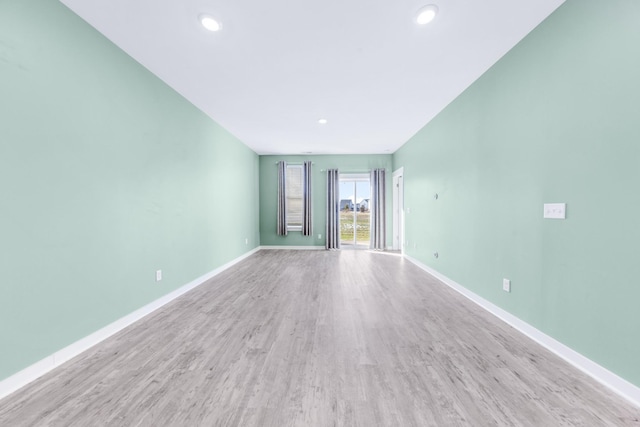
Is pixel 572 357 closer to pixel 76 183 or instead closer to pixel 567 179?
pixel 567 179

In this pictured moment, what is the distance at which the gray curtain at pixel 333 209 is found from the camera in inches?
262

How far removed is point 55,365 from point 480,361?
9.84ft

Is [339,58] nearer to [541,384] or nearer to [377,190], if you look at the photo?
[541,384]

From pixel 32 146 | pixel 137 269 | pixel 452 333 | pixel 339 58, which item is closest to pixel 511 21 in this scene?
pixel 339 58

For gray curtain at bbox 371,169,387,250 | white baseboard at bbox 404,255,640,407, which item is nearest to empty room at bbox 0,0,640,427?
white baseboard at bbox 404,255,640,407

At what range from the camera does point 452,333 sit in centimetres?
216

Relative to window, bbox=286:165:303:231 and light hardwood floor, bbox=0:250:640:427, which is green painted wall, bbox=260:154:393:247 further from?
light hardwood floor, bbox=0:250:640:427

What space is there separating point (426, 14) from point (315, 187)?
5.06 m

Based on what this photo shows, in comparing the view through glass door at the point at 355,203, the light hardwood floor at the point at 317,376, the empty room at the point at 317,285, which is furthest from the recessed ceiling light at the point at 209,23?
the view through glass door at the point at 355,203

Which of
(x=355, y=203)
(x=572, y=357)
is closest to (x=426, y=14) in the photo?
(x=572, y=357)

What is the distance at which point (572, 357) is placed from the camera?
1727 millimetres

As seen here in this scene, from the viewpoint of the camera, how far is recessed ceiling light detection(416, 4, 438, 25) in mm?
1809

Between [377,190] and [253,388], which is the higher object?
[377,190]

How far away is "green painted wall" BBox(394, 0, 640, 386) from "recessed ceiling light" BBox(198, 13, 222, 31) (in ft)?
8.66
